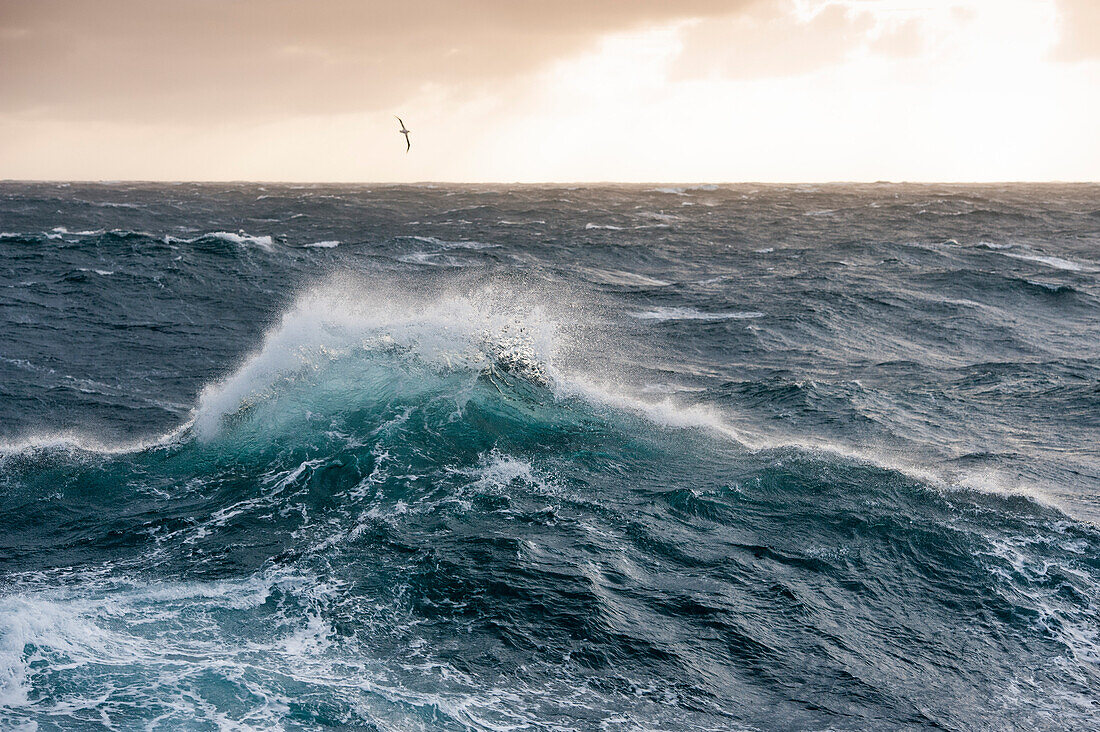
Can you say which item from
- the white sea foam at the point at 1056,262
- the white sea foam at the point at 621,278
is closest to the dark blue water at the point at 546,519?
the white sea foam at the point at 621,278

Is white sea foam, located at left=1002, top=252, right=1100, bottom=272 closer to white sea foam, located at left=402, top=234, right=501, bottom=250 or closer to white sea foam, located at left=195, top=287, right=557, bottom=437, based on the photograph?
white sea foam, located at left=402, top=234, right=501, bottom=250

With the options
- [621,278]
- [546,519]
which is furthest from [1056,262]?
[546,519]

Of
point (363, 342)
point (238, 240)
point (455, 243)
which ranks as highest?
point (238, 240)

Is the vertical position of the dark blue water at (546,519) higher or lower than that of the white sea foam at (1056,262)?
lower

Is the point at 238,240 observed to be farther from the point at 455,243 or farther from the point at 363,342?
the point at 363,342

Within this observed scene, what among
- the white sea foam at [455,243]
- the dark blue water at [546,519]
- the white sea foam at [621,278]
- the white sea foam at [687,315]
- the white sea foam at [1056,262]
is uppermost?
the white sea foam at [455,243]

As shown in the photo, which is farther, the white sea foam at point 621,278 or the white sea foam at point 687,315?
the white sea foam at point 621,278

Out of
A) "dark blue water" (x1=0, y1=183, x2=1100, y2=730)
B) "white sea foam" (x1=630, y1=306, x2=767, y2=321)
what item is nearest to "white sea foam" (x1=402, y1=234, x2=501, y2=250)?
"dark blue water" (x1=0, y1=183, x2=1100, y2=730)

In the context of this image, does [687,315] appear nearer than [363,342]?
No

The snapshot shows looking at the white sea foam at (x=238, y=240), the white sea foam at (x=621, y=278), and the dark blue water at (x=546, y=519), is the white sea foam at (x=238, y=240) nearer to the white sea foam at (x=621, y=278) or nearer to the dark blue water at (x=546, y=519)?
the dark blue water at (x=546, y=519)

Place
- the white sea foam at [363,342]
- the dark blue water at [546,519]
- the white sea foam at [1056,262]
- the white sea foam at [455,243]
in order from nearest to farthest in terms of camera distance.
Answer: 1. the dark blue water at [546,519]
2. the white sea foam at [363,342]
3. the white sea foam at [1056,262]
4. the white sea foam at [455,243]
